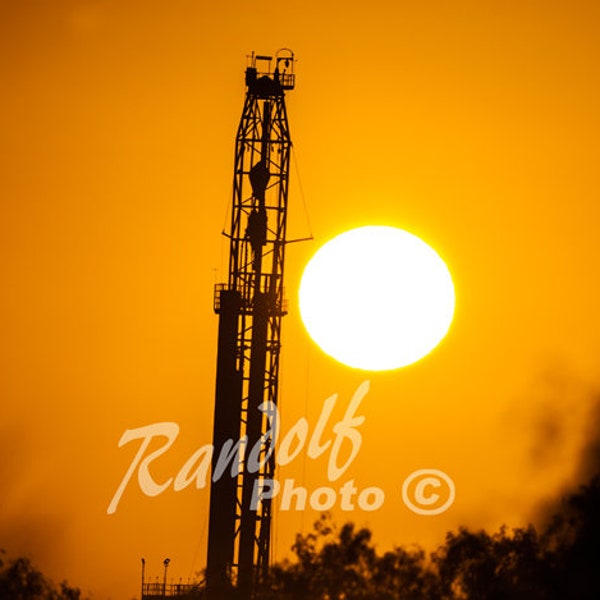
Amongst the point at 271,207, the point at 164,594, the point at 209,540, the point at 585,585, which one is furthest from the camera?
the point at 164,594

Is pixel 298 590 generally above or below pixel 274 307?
below

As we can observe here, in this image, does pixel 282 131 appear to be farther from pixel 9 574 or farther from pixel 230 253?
pixel 9 574

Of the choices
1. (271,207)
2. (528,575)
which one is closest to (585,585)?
(528,575)

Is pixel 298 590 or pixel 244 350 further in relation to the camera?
pixel 244 350

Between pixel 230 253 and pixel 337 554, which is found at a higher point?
pixel 230 253

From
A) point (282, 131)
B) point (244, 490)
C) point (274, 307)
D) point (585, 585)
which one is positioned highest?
point (282, 131)

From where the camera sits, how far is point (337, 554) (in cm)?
8756

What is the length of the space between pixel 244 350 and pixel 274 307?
2.53m

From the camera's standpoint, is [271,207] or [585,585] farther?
[271,207]

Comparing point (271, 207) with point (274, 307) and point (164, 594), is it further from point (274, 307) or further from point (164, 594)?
point (164, 594)

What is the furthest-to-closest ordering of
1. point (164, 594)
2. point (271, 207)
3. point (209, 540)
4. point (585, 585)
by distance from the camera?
1. point (164, 594)
2. point (271, 207)
3. point (209, 540)
4. point (585, 585)

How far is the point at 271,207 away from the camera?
109938 millimetres

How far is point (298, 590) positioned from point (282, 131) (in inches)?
1155

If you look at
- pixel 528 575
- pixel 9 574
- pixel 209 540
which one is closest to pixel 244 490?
pixel 209 540
